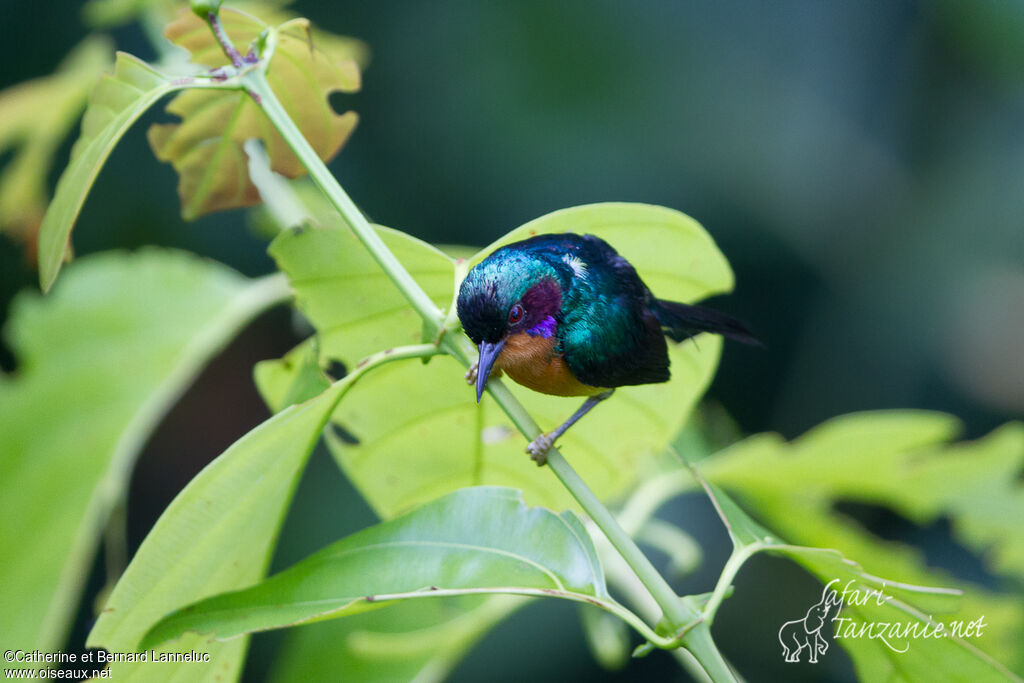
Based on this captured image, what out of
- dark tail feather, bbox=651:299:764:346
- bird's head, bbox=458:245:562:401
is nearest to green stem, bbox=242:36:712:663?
bird's head, bbox=458:245:562:401

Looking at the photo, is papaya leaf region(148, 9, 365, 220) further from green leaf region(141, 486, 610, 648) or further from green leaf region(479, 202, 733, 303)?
green leaf region(141, 486, 610, 648)

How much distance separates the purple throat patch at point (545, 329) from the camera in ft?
4.19

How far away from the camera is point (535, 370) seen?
121cm

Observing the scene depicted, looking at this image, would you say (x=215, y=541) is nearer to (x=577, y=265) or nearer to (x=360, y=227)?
(x=360, y=227)

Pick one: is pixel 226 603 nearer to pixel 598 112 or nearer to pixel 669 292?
pixel 669 292

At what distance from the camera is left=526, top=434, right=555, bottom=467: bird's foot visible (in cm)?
94

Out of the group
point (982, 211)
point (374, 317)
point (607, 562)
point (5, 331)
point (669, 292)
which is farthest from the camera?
point (982, 211)

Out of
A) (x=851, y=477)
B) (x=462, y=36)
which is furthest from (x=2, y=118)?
(x=851, y=477)

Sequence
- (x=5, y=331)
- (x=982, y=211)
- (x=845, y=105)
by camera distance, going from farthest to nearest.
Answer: (x=845, y=105) → (x=982, y=211) → (x=5, y=331)

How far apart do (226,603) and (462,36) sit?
7.83 feet

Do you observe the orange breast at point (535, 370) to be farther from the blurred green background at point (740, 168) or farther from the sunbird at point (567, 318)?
the blurred green background at point (740, 168)

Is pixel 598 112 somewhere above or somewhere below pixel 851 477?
above

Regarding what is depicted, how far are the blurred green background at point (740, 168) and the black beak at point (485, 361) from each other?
1.62 m

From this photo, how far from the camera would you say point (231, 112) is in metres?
1.21
